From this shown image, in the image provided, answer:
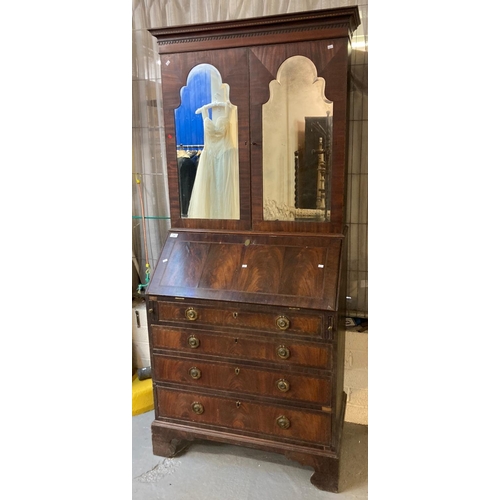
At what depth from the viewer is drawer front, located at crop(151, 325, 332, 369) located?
169 cm

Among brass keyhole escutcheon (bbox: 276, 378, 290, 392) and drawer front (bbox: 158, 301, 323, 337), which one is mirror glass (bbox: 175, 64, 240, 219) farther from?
brass keyhole escutcheon (bbox: 276, 378, 290, 392)

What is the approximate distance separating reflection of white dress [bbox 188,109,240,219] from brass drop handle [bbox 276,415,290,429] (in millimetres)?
910

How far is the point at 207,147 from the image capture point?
1.89m

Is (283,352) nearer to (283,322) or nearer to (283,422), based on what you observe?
(283,322)

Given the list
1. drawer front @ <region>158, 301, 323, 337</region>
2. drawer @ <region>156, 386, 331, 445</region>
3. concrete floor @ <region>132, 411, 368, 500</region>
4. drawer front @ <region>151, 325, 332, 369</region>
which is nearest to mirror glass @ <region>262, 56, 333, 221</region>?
drawer front @ <region>158, 301, 323, 337</region>

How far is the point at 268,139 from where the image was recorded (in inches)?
70.6

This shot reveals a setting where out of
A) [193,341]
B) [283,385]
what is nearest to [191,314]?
[193,341]

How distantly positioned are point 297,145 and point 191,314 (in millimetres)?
874

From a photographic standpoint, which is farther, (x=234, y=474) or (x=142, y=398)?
(x=142, y=398)

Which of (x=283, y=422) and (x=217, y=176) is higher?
(x=217, y=176)

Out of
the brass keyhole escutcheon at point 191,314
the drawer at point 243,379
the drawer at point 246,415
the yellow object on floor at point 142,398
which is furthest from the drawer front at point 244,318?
the yellow object on floor at point 142,398

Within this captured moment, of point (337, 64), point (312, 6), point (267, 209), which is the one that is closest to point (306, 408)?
point (267, 209)

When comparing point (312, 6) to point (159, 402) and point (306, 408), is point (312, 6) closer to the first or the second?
point (306, 408)
